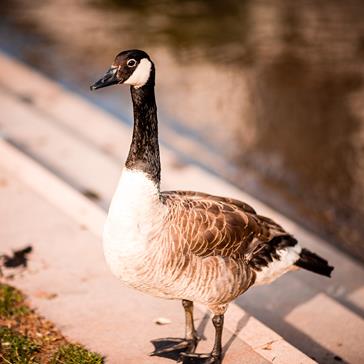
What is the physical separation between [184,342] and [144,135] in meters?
1.56

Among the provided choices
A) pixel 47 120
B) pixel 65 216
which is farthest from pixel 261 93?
pixel 65 216

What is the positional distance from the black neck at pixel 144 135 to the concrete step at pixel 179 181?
2059mm

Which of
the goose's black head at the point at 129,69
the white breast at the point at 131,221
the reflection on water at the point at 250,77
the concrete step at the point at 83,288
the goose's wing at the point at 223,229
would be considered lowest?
the concrete step at the point at 83,288

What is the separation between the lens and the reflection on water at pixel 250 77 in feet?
29.6

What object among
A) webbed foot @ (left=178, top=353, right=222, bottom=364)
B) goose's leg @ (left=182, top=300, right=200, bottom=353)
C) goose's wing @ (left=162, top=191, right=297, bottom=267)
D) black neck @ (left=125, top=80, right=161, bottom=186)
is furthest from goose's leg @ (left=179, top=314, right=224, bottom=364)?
black neck @ (left=125, top=80, right=161, bottom=186)

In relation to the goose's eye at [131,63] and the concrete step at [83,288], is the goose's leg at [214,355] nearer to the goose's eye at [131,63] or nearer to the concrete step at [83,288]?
the concrete step at [83,288]

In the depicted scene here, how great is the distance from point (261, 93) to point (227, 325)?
6.94m

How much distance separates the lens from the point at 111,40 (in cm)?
1389

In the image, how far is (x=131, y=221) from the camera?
432 cm

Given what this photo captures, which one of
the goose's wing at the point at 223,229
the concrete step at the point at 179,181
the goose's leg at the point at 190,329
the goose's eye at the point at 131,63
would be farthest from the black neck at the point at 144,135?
the concrete step at the point at 179,181

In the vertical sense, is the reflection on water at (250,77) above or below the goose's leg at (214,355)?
above

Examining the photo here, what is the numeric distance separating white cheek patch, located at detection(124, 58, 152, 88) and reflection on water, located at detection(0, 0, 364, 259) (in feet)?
13.5

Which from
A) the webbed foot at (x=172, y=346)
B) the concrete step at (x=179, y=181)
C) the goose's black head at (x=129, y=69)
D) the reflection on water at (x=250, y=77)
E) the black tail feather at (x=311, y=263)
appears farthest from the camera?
the reflection on water at (x=250, y=77)

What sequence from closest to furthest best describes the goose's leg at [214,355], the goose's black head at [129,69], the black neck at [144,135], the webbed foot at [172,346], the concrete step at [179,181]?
the goose's black head at [129,69] → the black neck at [144,135] → the goose's leg at [214,355] → the webbed foot at [172,346] → the concrete step at [179,181]
